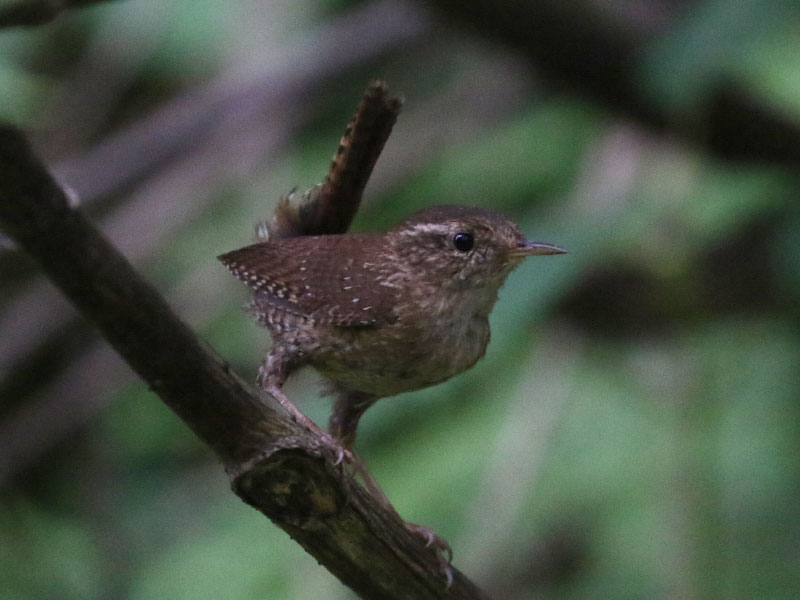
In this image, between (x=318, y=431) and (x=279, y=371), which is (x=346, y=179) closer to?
(x=279, y=371)

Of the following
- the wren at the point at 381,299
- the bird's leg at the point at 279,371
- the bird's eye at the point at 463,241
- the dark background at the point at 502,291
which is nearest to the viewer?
the bird's leg at the point at 279,371

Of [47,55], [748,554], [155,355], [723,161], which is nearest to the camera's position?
[155,355]

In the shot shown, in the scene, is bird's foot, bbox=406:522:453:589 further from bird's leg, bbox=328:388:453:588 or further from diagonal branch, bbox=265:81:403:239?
diagonal branch, bbox=265:81:403:239

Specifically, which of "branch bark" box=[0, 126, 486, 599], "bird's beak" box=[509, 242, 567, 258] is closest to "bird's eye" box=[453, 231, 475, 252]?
"bird's beak" box=[509, 242, 567, 258]

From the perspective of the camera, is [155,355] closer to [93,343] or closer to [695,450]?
[695,450]

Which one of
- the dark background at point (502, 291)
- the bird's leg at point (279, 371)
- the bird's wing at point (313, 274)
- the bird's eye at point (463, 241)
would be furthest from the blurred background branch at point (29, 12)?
the dark background at point (502, 291)

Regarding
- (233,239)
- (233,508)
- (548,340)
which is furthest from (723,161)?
(233,508)

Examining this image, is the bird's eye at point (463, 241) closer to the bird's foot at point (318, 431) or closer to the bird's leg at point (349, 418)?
the bird's leg at point (349, 418)
